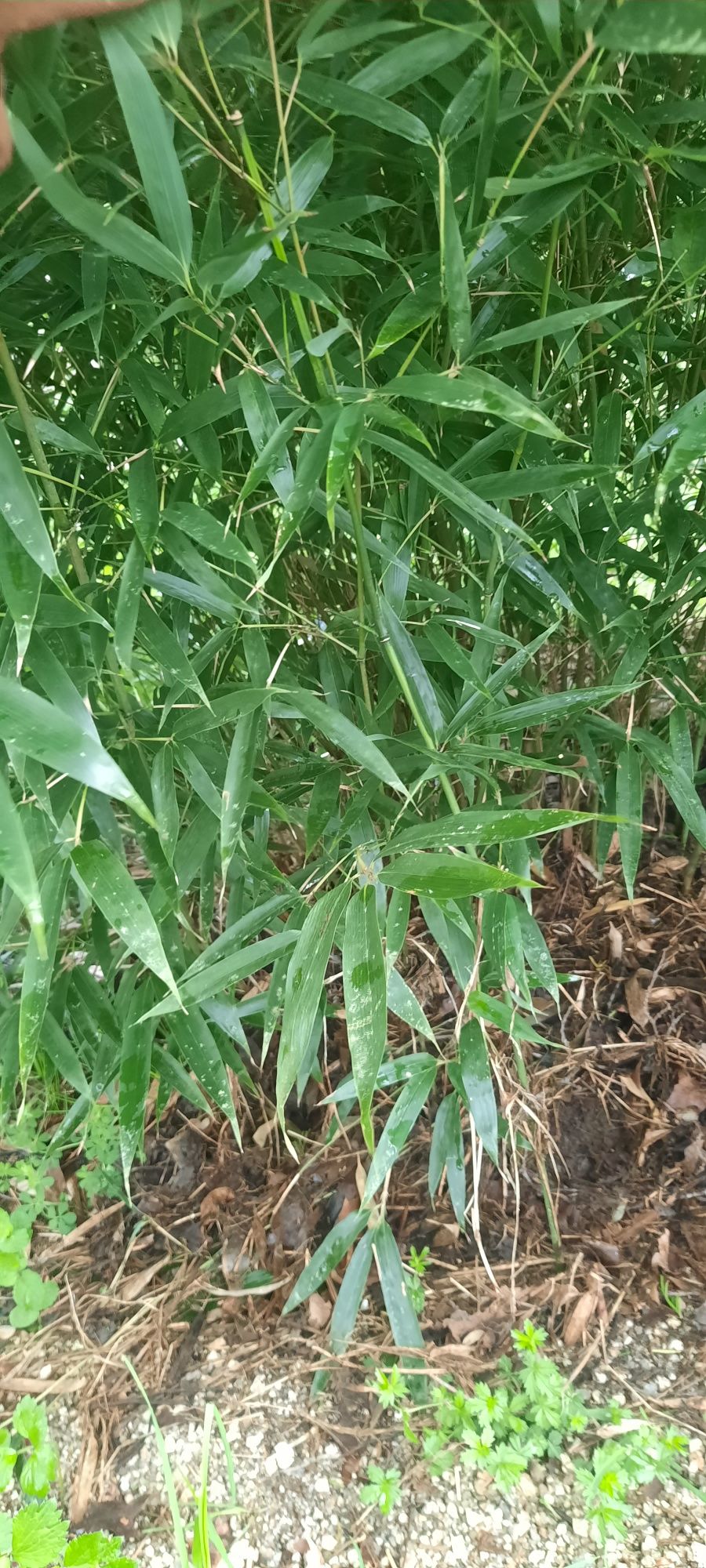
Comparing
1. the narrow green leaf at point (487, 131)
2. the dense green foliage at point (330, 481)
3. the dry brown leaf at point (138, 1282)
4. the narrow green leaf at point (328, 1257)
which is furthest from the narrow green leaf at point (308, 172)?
the dry brown leaf at point (138, 1282)

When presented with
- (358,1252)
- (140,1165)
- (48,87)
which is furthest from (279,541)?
(140,1165)

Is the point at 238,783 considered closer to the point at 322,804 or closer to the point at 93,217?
the point at 322,804

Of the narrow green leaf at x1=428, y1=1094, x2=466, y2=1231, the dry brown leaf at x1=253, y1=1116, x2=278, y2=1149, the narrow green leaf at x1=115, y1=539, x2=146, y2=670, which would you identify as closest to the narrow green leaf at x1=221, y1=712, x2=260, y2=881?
the narrow green leaf at x1=115, y1=539, x2=146, y2=670

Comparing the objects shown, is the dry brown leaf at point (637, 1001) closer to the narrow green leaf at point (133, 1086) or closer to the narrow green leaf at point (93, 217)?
the narrow green leaf at point (133, 1086)

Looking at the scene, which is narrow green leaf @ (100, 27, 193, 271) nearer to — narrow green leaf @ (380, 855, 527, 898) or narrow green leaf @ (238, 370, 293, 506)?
narrow green leaf @ (238, 370, 293, 506)

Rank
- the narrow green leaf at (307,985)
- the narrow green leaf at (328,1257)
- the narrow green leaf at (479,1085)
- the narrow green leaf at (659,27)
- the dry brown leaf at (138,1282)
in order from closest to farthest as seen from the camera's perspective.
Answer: the narrow green leaf at (659,27) < the narrow green leaf at (307,985) < the narrow green leaf at (479,1085) < the narrow green leaf at (328,1257) < the dry brown leaf at (138,1282)

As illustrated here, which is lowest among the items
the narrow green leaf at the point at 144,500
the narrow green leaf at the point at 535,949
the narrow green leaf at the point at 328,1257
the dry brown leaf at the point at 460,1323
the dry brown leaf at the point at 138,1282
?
the dry brown leaf at the point at 460,1323

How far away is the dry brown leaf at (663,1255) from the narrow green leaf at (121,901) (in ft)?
2.46

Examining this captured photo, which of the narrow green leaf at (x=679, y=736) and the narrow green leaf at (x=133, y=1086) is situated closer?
the narrow green leaf at (x=133, y=1086)

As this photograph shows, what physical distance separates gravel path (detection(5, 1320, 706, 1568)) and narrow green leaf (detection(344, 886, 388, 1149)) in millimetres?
556

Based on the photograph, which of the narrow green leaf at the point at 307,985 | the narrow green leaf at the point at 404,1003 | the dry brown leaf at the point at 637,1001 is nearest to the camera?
the narrow green leaf at the point at 307,985

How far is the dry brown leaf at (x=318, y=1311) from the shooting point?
102cm

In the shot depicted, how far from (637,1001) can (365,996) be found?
0.76 metres

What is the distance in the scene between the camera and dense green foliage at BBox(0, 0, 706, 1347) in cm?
52
